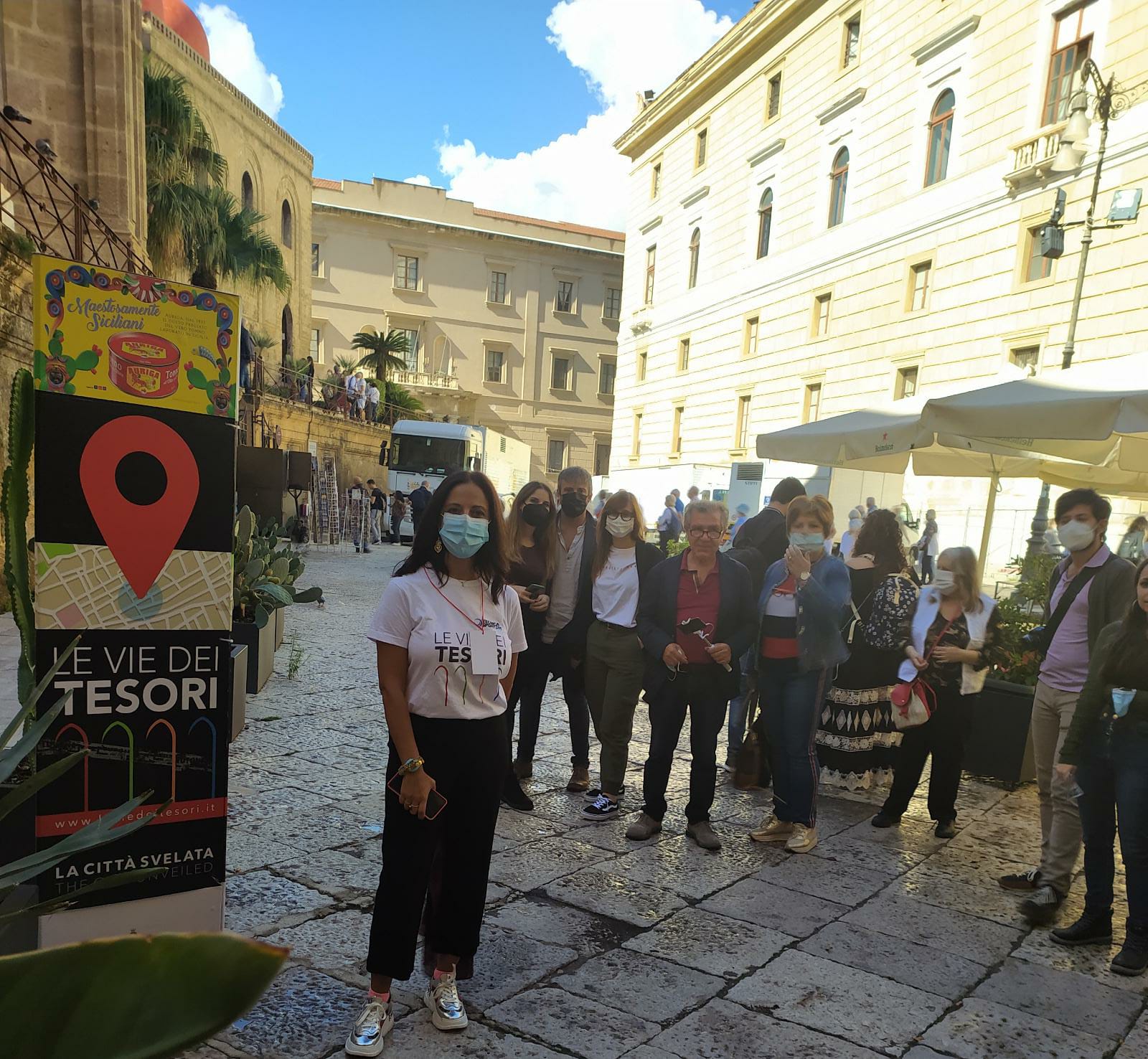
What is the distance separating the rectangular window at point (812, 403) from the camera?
77.9 feet

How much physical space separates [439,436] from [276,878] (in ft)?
75.5

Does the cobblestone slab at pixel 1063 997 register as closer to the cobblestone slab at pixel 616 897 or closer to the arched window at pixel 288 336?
the cobblestone slab at pixel 616 897

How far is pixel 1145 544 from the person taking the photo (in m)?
10.2

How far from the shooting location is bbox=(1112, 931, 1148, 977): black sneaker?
10.8 feet

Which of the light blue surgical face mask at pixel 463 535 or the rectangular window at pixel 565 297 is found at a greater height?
the rectangular window at pixel 565 297

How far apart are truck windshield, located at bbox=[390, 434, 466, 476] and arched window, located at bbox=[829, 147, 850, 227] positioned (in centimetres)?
1269

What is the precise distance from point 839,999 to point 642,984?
0.71 m

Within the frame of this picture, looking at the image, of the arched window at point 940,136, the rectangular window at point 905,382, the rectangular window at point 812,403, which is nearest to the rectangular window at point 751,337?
the rectangular window at point 812,403

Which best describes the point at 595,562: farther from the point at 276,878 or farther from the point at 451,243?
the point at 451,243

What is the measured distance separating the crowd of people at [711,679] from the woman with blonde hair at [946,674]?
1 centimetres

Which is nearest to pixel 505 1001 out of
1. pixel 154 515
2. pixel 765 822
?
pixel 154 515

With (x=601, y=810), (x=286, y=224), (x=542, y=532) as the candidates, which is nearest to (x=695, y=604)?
(x=542, y=532)

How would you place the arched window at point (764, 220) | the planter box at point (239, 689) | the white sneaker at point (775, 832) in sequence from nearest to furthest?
the white sneaker at point (775, 832), the planter box at point (239, 689), the arched window at point (764, 220)

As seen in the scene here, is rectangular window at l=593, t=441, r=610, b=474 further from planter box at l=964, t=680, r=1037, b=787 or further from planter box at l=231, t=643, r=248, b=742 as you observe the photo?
planter box at l=231, t=643, r=248, b=742
